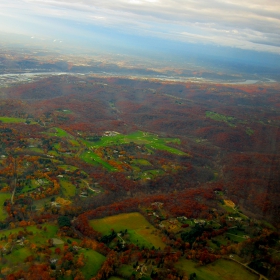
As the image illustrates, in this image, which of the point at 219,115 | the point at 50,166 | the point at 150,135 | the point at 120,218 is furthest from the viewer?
the point at 219,115

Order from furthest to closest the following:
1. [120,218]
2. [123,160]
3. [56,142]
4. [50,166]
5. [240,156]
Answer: [240,156], [56,142], [123,160], [50,166], [120,218]

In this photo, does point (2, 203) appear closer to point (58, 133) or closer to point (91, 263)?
point (91, 263)

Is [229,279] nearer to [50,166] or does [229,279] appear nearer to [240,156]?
[50,166]

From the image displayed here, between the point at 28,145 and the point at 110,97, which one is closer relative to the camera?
the point at 28,145

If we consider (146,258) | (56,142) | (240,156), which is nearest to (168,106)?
(240,156)

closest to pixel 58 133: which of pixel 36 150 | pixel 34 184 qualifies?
pixel 36 150

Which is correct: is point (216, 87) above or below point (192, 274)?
above

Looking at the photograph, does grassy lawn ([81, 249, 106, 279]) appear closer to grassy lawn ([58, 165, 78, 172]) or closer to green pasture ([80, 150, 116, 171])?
grassy lawn ([58, 165, 78, 172])
